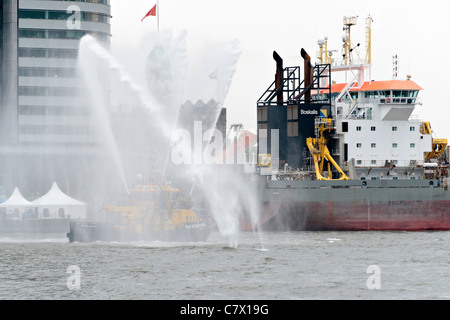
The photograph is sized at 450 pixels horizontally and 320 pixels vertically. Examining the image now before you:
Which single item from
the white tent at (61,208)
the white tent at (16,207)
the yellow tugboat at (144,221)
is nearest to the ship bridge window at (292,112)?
the white tent at (61,208)

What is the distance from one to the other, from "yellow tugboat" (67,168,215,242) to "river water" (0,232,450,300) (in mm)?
886

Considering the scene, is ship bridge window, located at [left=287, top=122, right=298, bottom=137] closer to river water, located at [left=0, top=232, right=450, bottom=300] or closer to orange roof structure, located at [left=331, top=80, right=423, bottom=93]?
orange roof structure, located at [left=331, top=80, right=423, bottom=93]

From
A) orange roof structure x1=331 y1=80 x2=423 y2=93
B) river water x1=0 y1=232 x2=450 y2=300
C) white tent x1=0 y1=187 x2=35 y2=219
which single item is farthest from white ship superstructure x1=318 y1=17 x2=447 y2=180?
white tent x1=0 y1=187 x2=35 y2=219

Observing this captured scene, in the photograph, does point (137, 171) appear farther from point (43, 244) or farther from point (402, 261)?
point (402, 261)

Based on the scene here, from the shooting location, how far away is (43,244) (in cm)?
5525

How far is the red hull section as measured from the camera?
70250mm

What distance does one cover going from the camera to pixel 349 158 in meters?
73.6

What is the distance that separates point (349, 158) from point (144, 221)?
80.5 ft

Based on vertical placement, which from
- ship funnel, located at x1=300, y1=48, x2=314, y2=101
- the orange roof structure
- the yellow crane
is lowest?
the yellow crane

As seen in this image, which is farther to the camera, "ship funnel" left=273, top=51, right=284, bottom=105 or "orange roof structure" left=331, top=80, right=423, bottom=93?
"ship funnel" left=273, top=51, right=284, bottom=105

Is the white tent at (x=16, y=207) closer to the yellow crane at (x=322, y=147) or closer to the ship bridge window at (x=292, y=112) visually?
the ship bridge window at (x=292, y=112)

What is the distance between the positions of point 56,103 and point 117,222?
141 ft

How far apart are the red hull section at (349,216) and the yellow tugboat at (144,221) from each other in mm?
16322
